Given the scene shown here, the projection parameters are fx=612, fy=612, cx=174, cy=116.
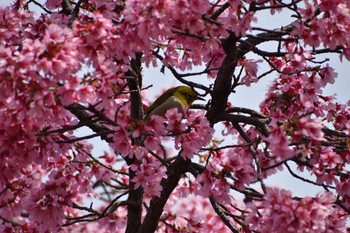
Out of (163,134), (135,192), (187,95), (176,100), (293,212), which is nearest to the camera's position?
(293,212)

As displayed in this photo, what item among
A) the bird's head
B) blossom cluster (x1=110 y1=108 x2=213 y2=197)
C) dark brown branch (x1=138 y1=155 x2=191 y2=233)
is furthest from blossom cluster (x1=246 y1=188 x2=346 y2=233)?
the bird's head

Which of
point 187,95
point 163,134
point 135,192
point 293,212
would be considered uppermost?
point 187,95

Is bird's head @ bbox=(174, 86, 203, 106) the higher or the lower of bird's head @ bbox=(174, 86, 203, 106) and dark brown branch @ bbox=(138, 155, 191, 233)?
the higher

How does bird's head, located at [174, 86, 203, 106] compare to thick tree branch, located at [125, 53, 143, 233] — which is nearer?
bird's head, located at [174, 86, 203, 106]

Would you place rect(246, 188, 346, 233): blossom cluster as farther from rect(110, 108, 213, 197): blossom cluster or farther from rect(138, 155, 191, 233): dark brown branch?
rect(138, 155, 191, 233): dark brown branch

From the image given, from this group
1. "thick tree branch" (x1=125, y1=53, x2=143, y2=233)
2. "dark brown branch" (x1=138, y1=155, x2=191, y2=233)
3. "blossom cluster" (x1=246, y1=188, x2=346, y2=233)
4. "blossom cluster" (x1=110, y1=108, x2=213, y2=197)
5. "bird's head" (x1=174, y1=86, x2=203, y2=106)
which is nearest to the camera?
"blossom cluster" (x1=246, y1=188, x2=346, y2=233)

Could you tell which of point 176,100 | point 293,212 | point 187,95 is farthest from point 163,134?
point 187,95

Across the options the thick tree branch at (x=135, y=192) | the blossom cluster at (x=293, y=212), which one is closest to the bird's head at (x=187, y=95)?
the thick tree branch at (x=135, y=192)

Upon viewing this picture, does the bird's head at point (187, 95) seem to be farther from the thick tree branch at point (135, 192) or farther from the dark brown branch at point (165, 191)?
the dark brown branch at point (165, 191)

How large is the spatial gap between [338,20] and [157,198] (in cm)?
313

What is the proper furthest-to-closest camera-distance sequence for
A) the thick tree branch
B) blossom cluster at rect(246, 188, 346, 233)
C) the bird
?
the thick tree branch, the bird, blossom cluster at rect(246, 188, 346, 233)

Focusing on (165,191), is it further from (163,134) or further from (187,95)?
(163,134)

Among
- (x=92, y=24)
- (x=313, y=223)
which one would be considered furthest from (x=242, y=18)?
(x=313, y=223)

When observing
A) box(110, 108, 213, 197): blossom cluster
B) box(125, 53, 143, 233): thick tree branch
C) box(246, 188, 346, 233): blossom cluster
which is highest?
box(125, 53, 143, 233): thick tree branch
